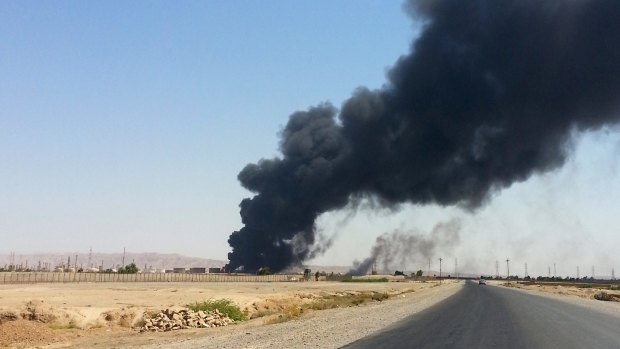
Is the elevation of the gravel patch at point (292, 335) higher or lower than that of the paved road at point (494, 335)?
lower

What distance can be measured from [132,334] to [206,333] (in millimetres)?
3215

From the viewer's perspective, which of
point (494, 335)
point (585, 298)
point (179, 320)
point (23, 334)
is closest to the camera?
point (494, 335)

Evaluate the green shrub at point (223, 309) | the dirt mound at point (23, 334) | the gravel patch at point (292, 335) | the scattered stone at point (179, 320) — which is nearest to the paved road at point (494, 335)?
the gravel patch at point (292, 335)

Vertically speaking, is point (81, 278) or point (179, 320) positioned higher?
point (179, 320)

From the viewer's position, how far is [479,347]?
19078 mm

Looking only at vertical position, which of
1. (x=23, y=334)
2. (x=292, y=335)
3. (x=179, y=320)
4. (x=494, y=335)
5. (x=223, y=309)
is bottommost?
(x=23, y=334)

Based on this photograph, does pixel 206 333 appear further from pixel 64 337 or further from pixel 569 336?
pixel 569 336

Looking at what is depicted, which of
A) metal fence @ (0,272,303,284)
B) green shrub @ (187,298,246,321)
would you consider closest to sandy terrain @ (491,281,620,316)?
green shrub @ (187,298,246,321)

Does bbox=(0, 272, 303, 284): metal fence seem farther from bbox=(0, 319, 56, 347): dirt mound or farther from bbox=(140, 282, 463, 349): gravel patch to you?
bbox=(140, 282, 463, 349): gravel patch

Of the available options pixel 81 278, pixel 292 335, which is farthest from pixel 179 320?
pixel 81 278

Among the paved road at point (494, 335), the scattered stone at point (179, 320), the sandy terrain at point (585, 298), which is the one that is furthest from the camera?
the sandy terrain at point (585, 298)

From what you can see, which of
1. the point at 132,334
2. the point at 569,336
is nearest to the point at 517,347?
the point at 569,336

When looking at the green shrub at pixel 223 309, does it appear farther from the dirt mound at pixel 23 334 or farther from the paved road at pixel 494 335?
the dirt mound at pixel 23 334

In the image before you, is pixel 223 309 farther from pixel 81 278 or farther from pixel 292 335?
pixel 81 278
